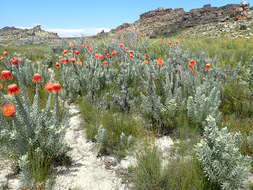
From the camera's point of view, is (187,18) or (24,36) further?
(24,36)

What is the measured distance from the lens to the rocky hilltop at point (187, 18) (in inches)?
1125

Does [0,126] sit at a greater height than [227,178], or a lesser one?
greater

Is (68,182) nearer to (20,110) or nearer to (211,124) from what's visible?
(20,110)

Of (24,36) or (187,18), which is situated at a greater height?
(187,18)

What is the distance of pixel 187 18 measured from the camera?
4188 centimetres

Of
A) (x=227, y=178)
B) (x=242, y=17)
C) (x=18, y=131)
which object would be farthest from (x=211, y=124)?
(x=242, y=17)

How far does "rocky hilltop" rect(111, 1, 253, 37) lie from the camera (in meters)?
28.6

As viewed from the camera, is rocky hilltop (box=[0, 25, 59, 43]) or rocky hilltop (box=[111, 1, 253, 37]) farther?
rocky hilltop (box=[0, 25, 59, 43])

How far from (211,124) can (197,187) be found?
1.84 ft

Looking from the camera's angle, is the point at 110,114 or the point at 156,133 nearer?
the point at 156,133

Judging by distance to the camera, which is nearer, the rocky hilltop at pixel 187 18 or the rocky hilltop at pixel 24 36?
the rocky hilltop at pixel 187 18

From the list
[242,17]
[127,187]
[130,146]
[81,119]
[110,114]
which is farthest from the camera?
[242,17]

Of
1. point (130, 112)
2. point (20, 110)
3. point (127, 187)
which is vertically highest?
point (20, 110)

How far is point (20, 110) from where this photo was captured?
6.15 feet
